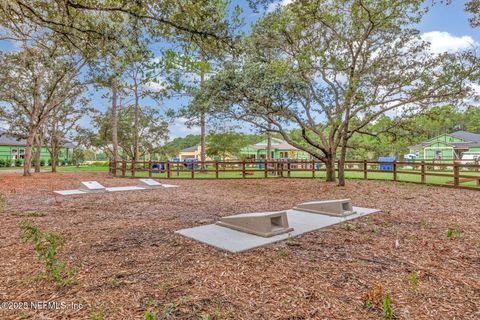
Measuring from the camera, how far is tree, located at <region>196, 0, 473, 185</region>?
8.86m

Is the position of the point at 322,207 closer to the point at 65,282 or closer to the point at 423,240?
the point at 423,240

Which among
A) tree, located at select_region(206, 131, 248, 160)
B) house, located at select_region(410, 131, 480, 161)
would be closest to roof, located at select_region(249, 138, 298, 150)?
tree, located at select_region(206, 131, 248, 160)

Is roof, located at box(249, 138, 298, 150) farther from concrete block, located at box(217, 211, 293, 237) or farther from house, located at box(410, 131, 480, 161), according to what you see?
concrete block, located at box(217, 211, 293, 237)

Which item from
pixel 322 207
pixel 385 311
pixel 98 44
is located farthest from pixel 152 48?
pixel 385 311

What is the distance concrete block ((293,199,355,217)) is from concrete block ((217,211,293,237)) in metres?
1.53

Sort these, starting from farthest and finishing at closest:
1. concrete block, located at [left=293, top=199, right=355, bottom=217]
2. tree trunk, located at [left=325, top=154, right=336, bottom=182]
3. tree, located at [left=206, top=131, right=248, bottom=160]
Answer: tree, located at [left=206, top=131, right=248, bottom=160] < tree trunk, located at [left=325, top=154, right=336, bottom=182] < concrete block, located at [left=293, top=199, right=355, bottom=217]

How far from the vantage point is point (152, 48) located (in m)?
4.67

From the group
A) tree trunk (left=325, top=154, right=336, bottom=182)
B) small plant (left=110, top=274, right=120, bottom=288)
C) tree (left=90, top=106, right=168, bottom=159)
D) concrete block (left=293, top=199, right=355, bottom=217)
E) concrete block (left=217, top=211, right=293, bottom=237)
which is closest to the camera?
small plant (left=110, top=274, right=120, bottom=288)

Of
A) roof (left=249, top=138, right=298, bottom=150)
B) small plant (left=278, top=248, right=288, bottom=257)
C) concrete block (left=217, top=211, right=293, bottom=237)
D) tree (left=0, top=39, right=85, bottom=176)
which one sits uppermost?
tree (left=0, top=39, right=85, bottom=176)

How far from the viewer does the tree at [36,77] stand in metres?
13.1

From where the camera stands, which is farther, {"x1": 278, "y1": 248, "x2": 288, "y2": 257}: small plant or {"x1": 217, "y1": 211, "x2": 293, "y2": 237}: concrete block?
{"x1": 217, "y1": 211, "x2": 293, "y2": 237}: concrete block

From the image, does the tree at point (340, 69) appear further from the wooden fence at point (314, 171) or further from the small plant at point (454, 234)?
the small plant at point (454, 234)

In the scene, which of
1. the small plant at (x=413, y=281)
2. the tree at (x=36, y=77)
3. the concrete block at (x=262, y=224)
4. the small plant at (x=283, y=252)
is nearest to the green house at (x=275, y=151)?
the tree at (x=36, y=77)

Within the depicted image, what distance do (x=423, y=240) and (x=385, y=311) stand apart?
2451mm
